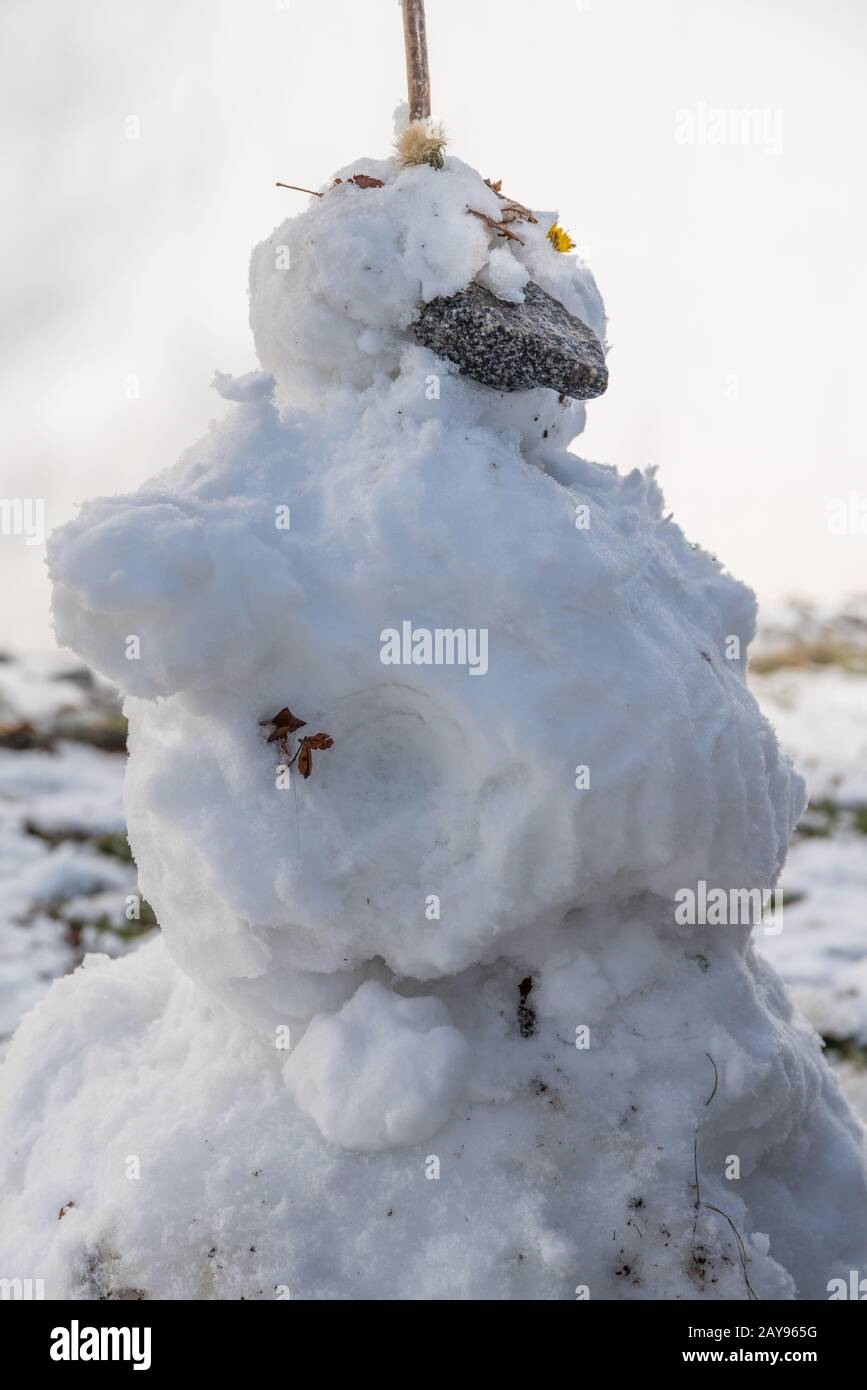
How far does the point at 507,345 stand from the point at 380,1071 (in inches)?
67.4

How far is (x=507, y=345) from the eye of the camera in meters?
2.61

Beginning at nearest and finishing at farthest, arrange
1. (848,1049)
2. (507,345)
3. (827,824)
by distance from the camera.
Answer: (507,345) → (848,1049) → (827,824)

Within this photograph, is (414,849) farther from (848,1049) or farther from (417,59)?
(848,1049)

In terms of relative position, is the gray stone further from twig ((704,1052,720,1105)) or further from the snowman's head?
twig ((704,1052,720,1105))

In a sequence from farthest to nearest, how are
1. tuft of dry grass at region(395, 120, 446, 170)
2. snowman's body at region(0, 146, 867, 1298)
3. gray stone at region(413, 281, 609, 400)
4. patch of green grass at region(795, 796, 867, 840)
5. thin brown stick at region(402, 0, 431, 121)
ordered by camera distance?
patch of green grass at region(795, 796, 867, 840), thin brown stick at region(402, 0, 431, 121), tuft of dry grass at region(395, 120, 446, 170), gray stone at region(413, 281, 609, 400), snowman's body at region(0, 146, 867, 1298)

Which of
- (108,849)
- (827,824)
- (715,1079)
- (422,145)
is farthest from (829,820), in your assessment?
(422,145)

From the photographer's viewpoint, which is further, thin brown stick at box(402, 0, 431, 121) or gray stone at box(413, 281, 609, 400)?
thin brown stick at box(402, 0, 431, 121)

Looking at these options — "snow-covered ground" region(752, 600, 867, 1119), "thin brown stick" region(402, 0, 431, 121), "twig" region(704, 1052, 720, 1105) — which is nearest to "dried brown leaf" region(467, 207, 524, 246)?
"thin brown stick" region(402, 0, 431, 121)

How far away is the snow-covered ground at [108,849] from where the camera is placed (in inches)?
214

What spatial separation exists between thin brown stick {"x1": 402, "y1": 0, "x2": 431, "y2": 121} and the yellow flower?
1.45 feet

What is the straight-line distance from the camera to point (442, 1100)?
2465mm

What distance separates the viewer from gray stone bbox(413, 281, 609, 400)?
261cm

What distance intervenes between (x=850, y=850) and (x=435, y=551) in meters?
5.55
